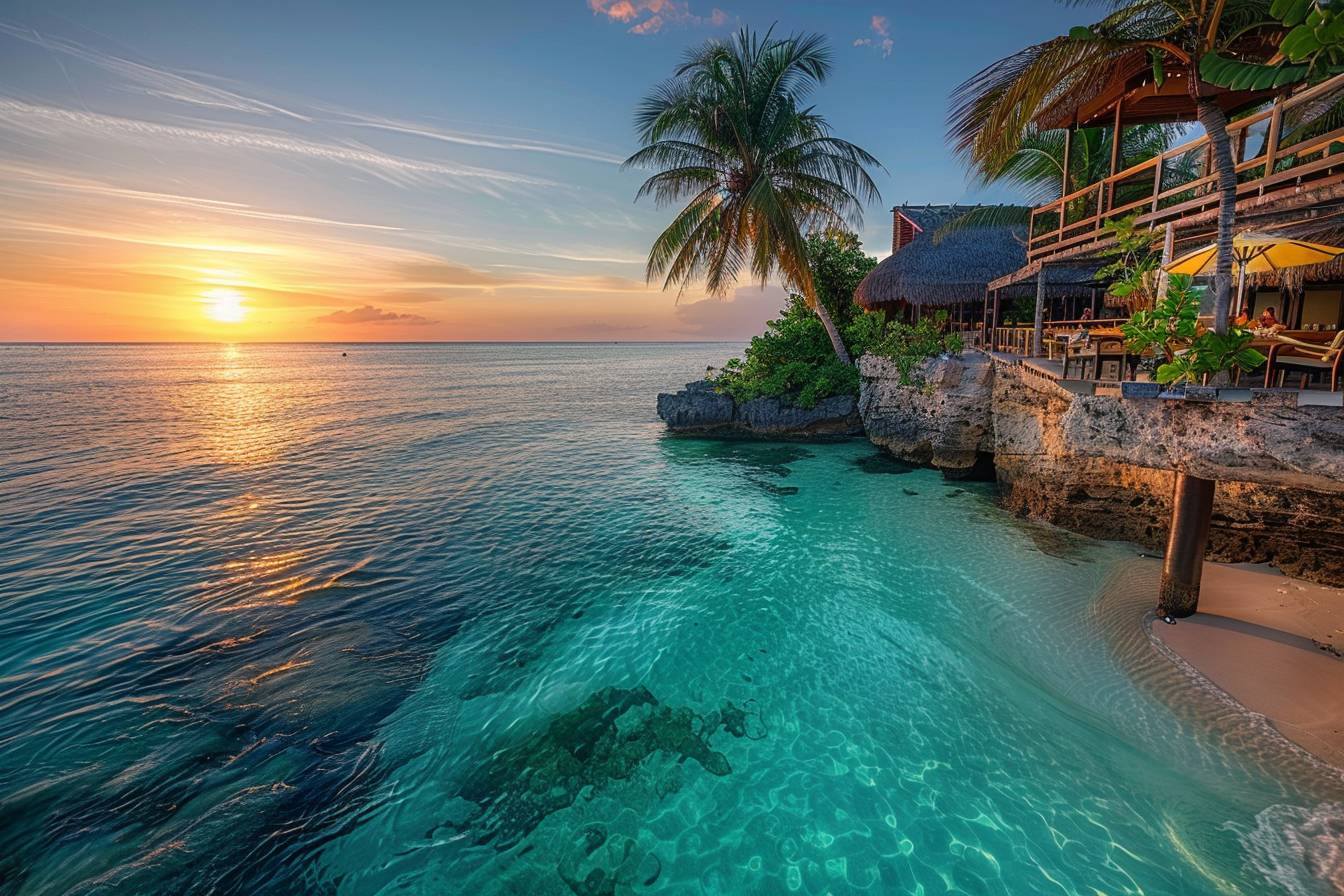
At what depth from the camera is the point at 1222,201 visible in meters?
6.79

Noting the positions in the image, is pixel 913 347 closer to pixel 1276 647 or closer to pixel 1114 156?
pixel 1114 156

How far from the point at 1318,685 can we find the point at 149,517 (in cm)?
1946

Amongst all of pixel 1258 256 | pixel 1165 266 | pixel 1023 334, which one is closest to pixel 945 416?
pixel 1023 334

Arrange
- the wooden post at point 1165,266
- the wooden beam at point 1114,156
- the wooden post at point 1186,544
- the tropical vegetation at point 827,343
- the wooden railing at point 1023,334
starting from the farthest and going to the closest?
the tropical vegetation at point 827,343 → the wooden railing at point 1023,334 → the wooden beam at point 1114,156 → the wooden post at point 1165,266 → the wooden post at point 1186,544

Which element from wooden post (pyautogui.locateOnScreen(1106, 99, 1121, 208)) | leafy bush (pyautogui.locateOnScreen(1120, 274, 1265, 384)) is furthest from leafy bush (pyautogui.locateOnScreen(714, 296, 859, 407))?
leafy bush (pyautogui.locateOnScreen(1120, 274, 1265, 384))

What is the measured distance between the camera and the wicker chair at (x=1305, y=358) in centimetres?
618

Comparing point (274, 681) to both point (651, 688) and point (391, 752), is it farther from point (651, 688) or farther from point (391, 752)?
point (651, 688)

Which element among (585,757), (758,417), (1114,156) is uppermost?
(1114,156)

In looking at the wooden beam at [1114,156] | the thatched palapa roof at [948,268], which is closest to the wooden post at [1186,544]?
the wooden beam at [1114,156]

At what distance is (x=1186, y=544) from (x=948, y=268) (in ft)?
48.7

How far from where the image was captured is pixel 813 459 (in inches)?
658

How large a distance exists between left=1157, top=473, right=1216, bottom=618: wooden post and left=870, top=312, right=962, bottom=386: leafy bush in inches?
359

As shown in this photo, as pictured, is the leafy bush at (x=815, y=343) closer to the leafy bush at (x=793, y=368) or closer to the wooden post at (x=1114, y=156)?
the leafy bush at (x=793, y=368)

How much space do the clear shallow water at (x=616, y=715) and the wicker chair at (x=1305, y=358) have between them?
3.33 meters
